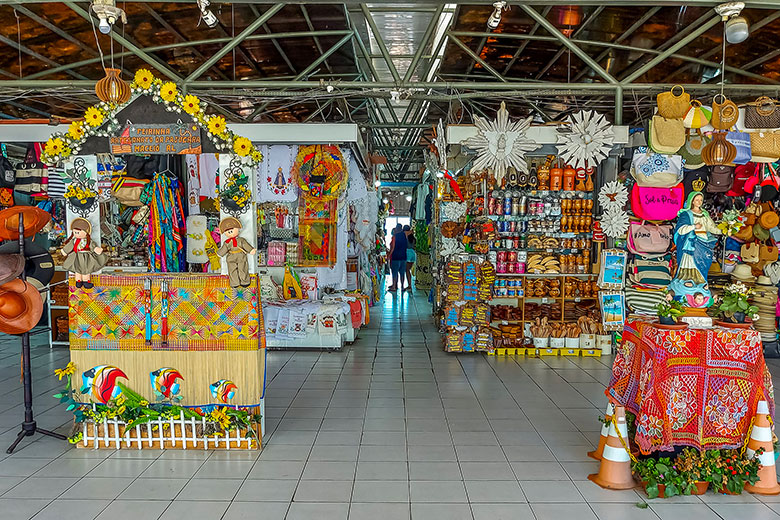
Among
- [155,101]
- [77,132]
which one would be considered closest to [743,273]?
[155,101]

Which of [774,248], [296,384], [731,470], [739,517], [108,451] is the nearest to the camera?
[739,517]

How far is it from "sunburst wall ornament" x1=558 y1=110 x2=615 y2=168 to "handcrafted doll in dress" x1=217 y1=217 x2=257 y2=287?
15.5ft

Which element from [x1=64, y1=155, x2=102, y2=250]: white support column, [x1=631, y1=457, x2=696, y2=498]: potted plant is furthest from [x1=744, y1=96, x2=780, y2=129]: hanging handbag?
[x1=64, y1=155, x2=102, y2=250]: white support column

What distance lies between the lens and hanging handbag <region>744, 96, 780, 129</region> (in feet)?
21.2

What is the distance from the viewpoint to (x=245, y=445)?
4391 millimetres

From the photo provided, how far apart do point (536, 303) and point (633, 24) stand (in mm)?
3944

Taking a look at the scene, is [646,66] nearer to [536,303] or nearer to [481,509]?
[536,303]

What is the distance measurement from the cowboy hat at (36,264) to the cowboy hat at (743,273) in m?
8.52

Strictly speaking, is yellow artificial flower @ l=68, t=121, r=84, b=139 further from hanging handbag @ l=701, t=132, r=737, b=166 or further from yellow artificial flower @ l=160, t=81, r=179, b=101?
hanging handbag @ l=701, t=132, r=737, b=166

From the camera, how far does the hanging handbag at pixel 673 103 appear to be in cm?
617

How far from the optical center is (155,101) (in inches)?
171

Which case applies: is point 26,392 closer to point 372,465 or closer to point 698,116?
point 372,465

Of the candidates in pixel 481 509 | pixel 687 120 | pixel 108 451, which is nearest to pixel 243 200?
pixel 108 451

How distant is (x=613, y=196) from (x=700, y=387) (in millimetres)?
4362
